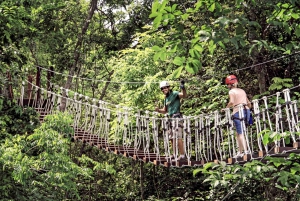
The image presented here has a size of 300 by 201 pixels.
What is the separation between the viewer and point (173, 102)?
4070 mm

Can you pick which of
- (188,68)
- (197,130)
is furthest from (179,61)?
(197,130)

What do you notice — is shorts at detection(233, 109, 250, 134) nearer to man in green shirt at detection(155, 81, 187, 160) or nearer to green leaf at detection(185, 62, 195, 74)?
man in green shirt at detection(155, 81, 187, 160)

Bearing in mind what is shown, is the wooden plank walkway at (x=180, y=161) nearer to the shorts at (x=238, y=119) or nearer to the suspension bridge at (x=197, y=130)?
the suspension bridge at (x=197, y=130)

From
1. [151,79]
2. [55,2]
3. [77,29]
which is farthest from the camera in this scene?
[77,29]

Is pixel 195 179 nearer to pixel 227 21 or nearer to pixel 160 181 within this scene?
pixel 160 181

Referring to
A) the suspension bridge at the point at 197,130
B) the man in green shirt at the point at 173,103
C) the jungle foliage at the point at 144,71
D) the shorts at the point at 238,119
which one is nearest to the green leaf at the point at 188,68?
the jungle foliage at the point at 144,71

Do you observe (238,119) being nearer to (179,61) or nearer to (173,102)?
(173,102)

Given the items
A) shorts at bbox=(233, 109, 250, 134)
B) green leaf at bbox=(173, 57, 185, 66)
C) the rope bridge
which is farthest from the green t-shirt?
green leaf at bbox=(173, 57, 185, 66)

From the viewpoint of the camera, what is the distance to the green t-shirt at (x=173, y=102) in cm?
402

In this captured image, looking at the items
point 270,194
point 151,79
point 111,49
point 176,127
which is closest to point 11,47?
point 176,127

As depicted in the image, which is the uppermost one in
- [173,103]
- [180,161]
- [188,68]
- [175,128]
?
[173,103]

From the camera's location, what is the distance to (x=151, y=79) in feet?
20.5

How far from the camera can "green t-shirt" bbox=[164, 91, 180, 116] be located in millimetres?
4020

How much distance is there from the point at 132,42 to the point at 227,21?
767 centimetres
